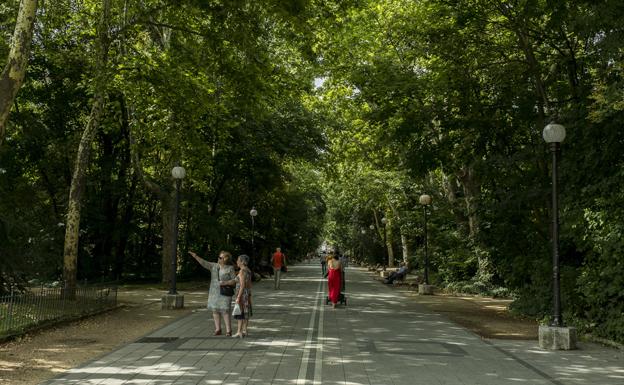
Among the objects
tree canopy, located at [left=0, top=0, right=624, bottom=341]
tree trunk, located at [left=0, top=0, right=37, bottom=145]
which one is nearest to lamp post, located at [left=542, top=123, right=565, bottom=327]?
tree canopy, located at [left=0, top=0, right=624, bottom=341]

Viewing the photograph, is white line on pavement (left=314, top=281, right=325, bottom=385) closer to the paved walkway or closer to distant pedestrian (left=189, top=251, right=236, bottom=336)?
the paved walkway

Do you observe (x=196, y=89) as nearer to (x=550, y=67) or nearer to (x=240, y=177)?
(x=550, y=67)

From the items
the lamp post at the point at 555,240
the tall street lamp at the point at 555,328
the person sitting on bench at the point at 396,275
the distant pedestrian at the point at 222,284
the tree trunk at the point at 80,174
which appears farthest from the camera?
the person sitting on bench at the point at 396,275

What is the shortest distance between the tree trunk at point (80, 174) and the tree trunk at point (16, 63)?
6043mm

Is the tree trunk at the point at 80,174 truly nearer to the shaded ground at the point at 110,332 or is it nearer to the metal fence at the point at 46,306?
the metal fence at the point at 46,306

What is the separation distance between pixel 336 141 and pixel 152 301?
18.1 metres

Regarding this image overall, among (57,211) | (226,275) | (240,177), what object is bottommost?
(226,275)

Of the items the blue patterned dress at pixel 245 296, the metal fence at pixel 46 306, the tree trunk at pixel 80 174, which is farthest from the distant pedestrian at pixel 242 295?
the tree trunk at pixel 80 174

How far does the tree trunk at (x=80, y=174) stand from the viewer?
15805mm

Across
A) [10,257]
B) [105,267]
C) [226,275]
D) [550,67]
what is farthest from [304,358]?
[105,267]

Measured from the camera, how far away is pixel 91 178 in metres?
28.8

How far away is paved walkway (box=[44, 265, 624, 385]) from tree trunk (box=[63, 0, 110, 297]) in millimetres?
3980

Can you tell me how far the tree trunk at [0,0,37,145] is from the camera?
29.9ft

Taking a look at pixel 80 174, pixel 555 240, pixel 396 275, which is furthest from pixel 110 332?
pixel 396 275
